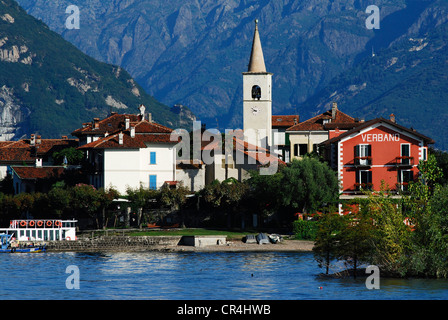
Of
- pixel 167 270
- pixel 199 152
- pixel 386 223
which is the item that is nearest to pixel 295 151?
pixel 199 152

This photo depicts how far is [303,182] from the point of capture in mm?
89562

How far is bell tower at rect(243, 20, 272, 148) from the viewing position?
125m

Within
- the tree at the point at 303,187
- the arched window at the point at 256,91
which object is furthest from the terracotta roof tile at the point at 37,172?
the arched window at the point at 256,91

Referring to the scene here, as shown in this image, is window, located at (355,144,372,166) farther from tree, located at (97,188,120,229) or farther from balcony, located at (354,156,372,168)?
tree, located at (97,188,120,229)

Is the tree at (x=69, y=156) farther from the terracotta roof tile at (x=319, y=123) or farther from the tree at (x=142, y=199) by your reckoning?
the terracotta roof tile at (x=319, y=123)

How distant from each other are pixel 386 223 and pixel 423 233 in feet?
7.26

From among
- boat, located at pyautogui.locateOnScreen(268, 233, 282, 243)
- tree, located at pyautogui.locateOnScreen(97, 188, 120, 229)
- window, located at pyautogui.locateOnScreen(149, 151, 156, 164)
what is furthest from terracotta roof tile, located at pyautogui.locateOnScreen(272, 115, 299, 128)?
boat, located at pyautogui.locateOnScreen(268, 233, 282, 243)

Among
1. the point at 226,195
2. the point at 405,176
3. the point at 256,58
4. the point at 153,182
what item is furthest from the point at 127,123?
the point at 405,176

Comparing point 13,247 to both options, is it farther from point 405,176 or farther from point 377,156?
point 405,176

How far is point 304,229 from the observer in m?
87.1

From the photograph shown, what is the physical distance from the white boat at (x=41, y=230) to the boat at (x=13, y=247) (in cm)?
86

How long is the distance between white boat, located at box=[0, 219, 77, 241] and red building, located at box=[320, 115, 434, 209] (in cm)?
2452
